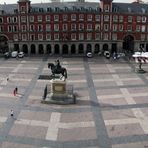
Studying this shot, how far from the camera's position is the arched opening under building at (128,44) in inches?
4636

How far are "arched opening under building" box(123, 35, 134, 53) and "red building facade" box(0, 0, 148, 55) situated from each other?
450 mm

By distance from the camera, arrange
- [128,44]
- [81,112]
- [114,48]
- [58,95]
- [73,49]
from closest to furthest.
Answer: [81,112] < [58,95] < [73,49] < [114,48] < [128,44]

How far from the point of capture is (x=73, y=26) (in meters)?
114

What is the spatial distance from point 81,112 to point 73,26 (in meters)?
62.6

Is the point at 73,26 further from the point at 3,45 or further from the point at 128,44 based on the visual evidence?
the point at 3,45

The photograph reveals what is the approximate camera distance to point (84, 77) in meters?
82.6

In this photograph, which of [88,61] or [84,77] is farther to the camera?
[88,61]

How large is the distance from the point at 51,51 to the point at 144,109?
2532 inches

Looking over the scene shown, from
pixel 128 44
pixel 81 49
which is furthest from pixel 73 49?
pixel 128 44

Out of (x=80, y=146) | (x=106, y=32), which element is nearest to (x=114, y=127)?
(x=80, y=146)

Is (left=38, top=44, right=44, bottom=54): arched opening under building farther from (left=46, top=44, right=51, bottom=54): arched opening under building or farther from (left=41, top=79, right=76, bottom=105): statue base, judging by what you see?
(left=41, top=79, right=76, bottom=105): statue base

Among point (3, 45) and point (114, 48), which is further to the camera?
point (3, 45)

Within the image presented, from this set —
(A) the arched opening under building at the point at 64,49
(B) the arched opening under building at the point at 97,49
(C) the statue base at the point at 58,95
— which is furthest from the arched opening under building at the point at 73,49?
(C) the statue base at the point at 58,95

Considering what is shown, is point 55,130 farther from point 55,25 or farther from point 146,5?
point 146,5
